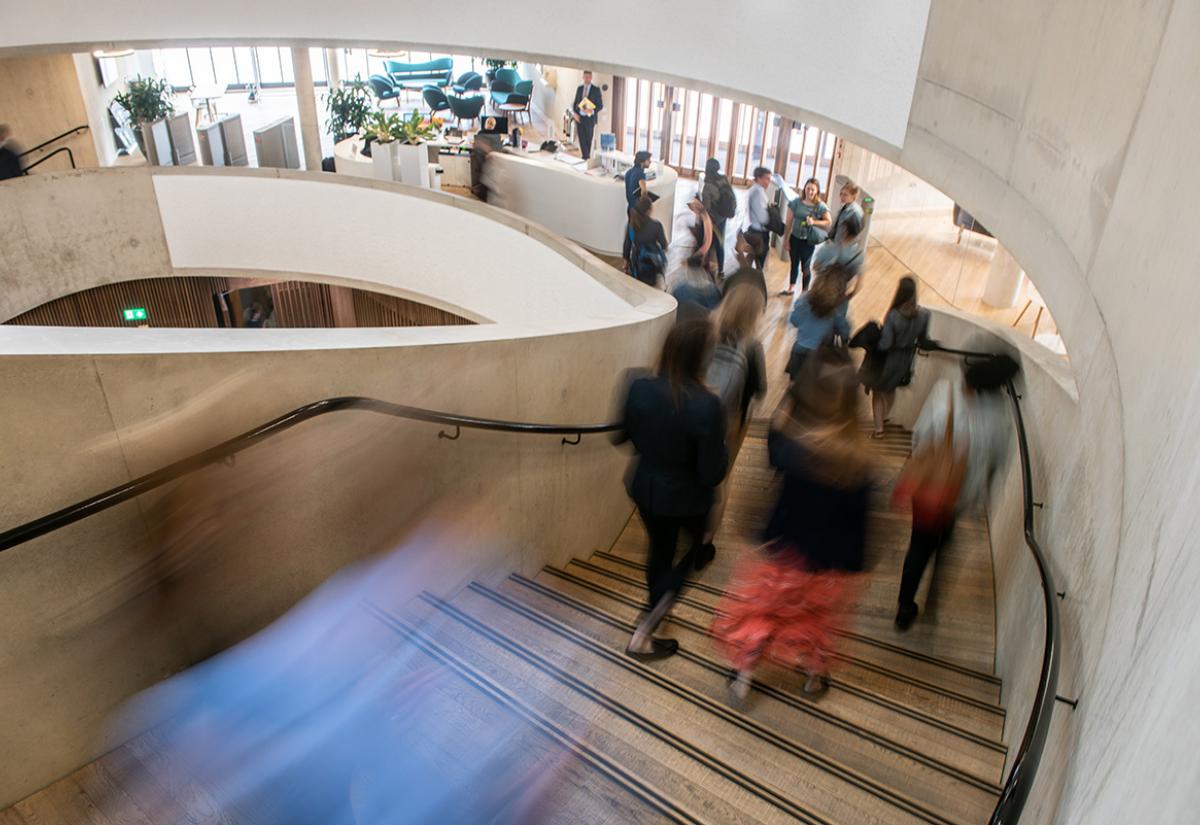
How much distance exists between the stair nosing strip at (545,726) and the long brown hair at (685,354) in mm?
1210

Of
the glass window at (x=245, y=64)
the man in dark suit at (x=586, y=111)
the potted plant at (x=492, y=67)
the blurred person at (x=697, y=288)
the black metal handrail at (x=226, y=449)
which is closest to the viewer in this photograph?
the black metal handrail at (x=226, y=449)

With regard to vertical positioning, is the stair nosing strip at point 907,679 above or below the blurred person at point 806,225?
below

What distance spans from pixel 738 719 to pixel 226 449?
2005 millimetres

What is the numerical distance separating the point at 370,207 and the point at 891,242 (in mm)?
6884

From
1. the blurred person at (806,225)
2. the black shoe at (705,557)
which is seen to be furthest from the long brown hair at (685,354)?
the blurred person at (806,225)

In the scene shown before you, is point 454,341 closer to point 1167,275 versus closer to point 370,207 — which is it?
point 1167,275

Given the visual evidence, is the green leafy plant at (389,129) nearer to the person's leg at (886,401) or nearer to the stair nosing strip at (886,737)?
the person's leg at (886,401)

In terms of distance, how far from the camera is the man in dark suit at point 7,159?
941 cm

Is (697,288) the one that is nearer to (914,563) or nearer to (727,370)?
(727,370)

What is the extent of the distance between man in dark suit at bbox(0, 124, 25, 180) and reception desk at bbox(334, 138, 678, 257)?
3618mm

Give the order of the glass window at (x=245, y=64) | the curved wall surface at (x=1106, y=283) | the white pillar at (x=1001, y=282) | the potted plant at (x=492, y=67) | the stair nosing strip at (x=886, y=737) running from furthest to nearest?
the glass window at (x=245, y=64) < the potted plant at (x=492, y=67) < the white pillar at (x=1001, y=282) < the stair nosing strip at (x=886, y=737) < the curved wall surface at (x=1106, y=283)

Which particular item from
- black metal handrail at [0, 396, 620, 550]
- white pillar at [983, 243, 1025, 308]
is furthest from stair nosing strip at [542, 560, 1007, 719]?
white pillar at [983, 243, 1025, 308]

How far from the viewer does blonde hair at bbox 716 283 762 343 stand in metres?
3.79

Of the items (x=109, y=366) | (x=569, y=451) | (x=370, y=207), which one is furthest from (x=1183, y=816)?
(x=370, y=207)
